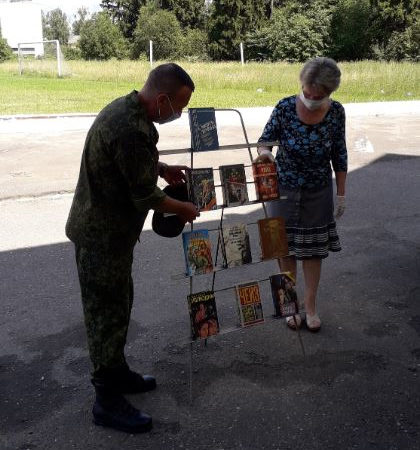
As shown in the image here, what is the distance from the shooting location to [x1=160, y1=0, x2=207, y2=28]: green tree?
64.3 meters

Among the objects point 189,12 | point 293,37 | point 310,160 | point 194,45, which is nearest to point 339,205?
point 310,160

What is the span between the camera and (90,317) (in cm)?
294

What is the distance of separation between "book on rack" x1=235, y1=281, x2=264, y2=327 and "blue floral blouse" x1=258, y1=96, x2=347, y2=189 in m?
0.78

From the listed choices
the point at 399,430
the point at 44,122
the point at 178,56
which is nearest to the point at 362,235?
the point at 399,430

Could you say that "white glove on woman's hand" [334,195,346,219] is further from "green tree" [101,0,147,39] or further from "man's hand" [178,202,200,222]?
"green tree" [101,0,147,39]

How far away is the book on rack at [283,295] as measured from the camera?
142 inches

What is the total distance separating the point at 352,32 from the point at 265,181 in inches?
1946

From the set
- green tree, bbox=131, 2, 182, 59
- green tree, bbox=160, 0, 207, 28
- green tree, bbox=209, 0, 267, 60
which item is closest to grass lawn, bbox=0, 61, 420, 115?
green tree, bbox=209, 0, 267, 60

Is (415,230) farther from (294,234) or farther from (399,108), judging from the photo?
(399,108)

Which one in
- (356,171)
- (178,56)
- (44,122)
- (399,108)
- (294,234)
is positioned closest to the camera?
(294,234)

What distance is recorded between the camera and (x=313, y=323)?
416 centimetres

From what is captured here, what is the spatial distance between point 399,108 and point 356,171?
9.40 metres

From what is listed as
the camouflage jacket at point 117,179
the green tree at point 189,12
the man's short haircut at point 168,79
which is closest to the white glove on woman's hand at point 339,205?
the camouflage jacket at point 117,179

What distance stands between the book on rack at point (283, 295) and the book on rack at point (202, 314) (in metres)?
0.43
